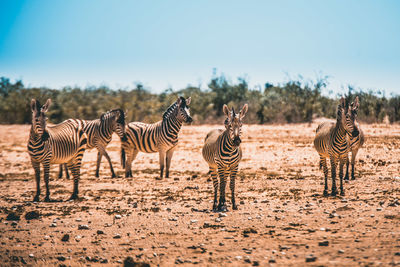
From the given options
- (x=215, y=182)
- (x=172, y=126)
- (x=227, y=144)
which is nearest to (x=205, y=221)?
(x=215, y=182)

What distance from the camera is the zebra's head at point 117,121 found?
1638 centimetres

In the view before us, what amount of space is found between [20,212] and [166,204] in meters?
3.41

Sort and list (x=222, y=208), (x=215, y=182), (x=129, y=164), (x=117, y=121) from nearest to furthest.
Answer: (x=222, y=208) < (x=215, y=182) < (x=129, y=164) < (x=117, y=121)

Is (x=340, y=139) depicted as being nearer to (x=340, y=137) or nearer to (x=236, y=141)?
(x=340, y=137)

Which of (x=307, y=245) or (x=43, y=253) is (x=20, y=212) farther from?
(x=307, y=245)

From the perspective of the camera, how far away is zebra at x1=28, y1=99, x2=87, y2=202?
10.8 meters

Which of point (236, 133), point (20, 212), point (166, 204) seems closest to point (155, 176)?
point (166, 204)

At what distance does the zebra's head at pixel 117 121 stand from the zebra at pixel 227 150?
22.1 feet

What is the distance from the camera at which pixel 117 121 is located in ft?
54.2

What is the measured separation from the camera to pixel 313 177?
47.0 feet

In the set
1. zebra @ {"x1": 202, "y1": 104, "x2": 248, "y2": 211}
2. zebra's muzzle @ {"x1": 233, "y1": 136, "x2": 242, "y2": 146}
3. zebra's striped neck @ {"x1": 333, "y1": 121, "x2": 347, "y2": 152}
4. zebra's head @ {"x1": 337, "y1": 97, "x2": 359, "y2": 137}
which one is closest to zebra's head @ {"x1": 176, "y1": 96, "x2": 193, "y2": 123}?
zebra @ {"x1": 202, "y1": 104, "x2": 248, "y2": 211}

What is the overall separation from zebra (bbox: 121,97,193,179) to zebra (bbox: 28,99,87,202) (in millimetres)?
3826

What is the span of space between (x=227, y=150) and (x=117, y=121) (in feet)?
26.8

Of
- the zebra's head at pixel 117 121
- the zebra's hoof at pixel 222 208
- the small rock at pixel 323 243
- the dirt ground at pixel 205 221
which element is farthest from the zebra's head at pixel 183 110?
the small rock at pixel 323 243
